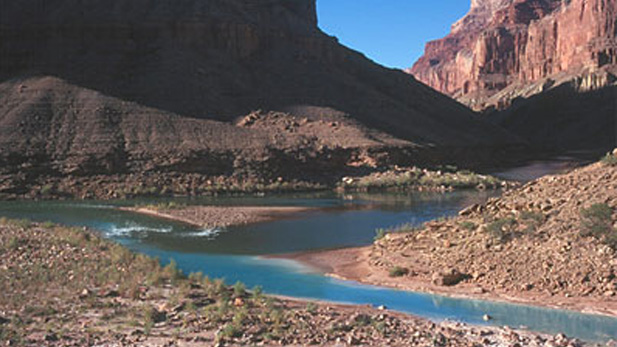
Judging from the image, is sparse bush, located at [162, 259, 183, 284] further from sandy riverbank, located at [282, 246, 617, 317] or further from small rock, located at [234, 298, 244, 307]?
sandy riverbank, located at [282, 246, 617, 317]

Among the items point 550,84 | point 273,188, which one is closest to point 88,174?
point 273,188

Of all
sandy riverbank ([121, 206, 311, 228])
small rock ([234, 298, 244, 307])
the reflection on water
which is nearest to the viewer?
small rock ([234, 298, 244, 307])

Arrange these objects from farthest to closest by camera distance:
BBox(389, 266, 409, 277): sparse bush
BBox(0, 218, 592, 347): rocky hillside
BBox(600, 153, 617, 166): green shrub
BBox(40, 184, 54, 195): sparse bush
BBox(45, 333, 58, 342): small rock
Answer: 1. BBox(40, 184, 54, 195): sparse bush
2. BBox(600, 153, 617, 166): green shrub
3. BBox(389, 266, 409, 277): sparse bush
4. BBox(0, 218, 592, 347): rocky hillside
5. BBox(45, 333, 58, 342): small rock

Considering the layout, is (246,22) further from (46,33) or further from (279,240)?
(279,240)

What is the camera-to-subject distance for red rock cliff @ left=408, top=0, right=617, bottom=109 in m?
122

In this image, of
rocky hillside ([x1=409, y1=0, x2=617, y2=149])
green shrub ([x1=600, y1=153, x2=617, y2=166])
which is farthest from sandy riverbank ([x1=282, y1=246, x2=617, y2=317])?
rocky hillside ([x1=409, y1=0, x2=617, y2=149])

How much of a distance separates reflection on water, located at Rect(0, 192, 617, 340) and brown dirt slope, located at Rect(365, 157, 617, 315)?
45.5 inches

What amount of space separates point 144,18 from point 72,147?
26.6 metres

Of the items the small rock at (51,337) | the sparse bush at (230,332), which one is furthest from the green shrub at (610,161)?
the small rock at (51,337)

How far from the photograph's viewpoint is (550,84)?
126 metres

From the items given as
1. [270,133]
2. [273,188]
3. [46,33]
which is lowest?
[273,188]

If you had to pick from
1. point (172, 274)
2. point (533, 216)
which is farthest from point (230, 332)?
point (533, 216)

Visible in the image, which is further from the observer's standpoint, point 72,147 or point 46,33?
point 46,33

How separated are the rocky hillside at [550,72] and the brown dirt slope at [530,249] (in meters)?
74.8
